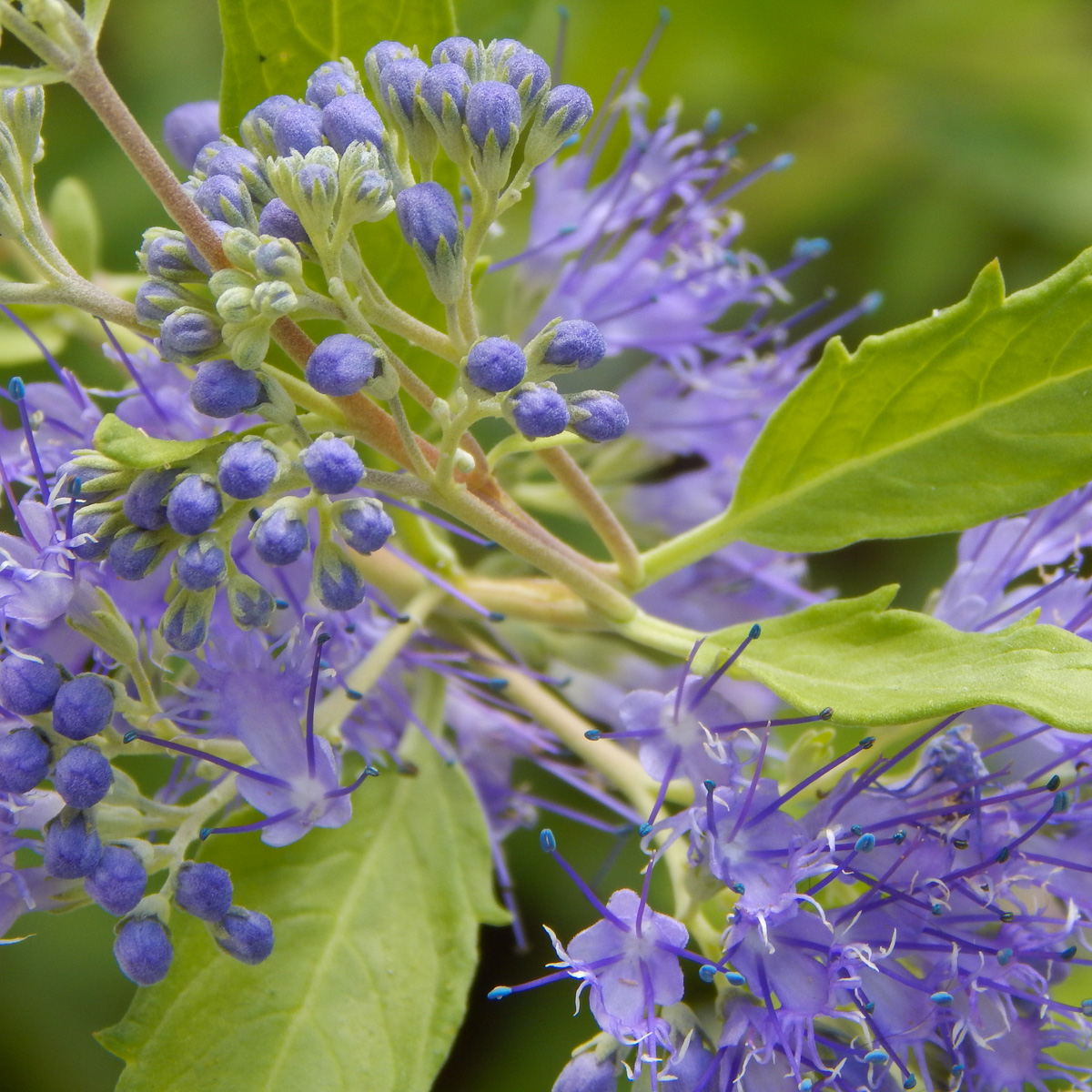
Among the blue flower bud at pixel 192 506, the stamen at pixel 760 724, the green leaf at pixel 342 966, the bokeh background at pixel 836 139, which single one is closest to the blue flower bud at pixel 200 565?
the blue flower bud at pixel 192 506

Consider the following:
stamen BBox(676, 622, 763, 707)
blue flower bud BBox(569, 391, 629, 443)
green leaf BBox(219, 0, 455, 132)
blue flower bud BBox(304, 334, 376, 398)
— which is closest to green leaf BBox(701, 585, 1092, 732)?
stamen BBox(676, 622, 763, 707)

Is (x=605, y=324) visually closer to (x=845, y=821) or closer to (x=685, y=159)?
(x=685, y=159)

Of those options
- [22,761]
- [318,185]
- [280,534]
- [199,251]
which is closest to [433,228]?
[318,185]

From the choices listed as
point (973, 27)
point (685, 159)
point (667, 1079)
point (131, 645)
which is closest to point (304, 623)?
point (131, 645)

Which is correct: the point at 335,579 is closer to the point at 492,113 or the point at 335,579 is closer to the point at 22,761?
the point at 22,761

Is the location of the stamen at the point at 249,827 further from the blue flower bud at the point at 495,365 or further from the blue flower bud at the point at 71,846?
the blue flower bud at the point at 495,365
